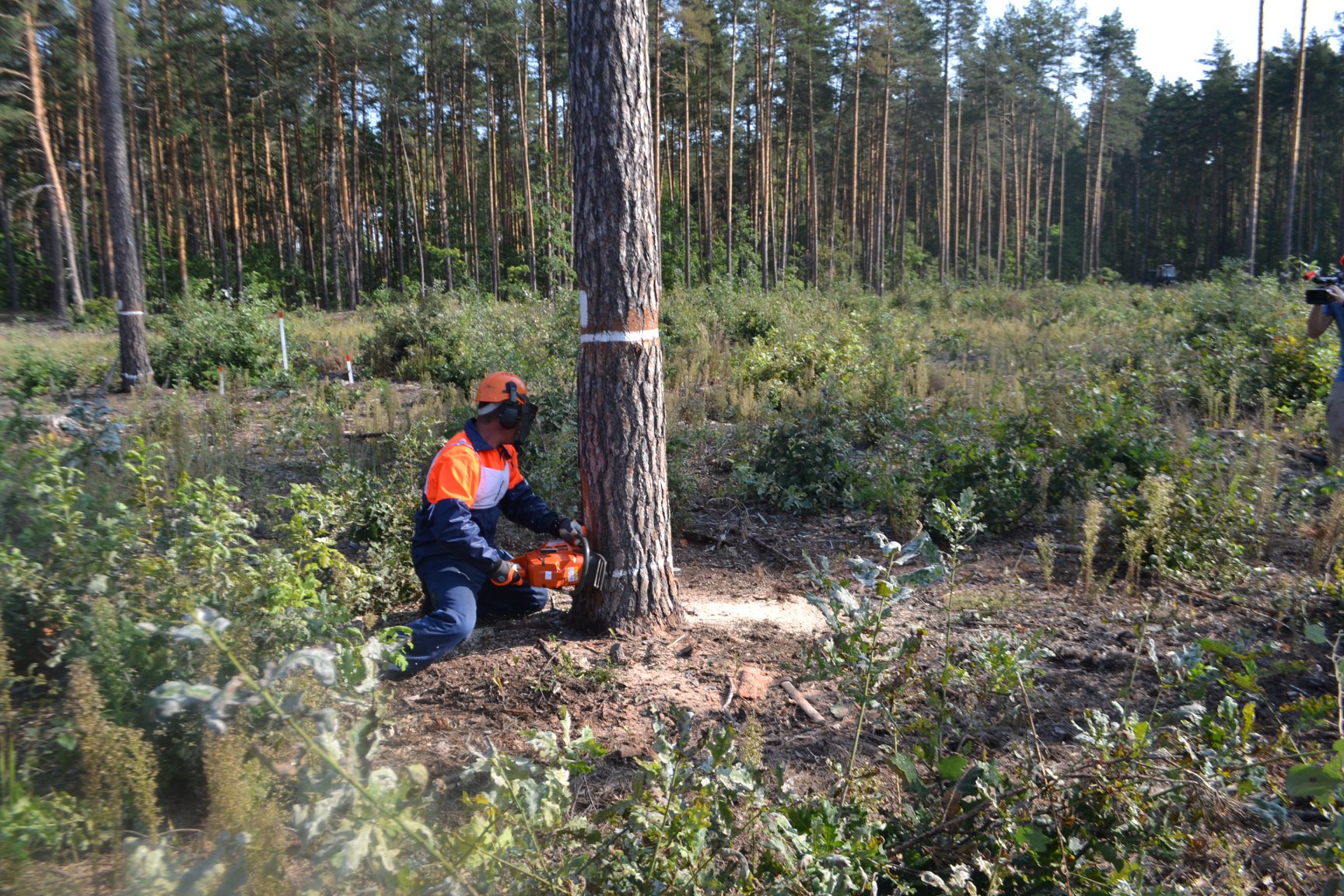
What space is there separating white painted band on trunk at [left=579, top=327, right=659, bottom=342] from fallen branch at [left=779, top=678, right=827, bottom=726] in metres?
1.85

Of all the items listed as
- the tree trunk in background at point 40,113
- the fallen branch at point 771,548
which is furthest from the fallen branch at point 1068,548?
the tree trunk in background at point 40,113

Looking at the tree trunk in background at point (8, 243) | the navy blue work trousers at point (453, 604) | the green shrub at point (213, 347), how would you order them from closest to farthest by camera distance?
the navy blue work trousers at point (453, 604), the green shrub at point (213, 347), the tree trunk in background at point (8, 243)

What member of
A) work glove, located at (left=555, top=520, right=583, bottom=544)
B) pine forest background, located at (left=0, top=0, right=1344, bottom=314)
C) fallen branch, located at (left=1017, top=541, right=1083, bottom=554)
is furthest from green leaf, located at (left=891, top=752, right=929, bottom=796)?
pine forest background, located at (left=0, top=0, right=1344, bottom=314)

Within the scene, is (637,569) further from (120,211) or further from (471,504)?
(120,211)

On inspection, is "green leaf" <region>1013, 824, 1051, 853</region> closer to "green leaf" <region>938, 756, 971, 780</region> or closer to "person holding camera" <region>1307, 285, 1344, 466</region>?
"green leaf" <region>938, 756, 971, 780</region>

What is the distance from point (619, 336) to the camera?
4223 mm

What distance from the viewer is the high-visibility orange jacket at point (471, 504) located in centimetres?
434

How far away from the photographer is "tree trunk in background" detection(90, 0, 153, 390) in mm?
11195

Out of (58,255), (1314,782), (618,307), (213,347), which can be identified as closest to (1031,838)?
(1314,782)

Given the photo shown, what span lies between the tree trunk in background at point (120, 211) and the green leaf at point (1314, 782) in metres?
12.6

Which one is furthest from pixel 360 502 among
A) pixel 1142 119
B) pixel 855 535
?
pixel 1142 119

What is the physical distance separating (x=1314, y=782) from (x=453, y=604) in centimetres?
354

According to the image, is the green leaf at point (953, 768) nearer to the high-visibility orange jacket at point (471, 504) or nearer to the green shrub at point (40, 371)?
the high-visibility orange jacket at point (471, 504)

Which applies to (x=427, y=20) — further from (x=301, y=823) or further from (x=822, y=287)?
(x=301, y=823)
